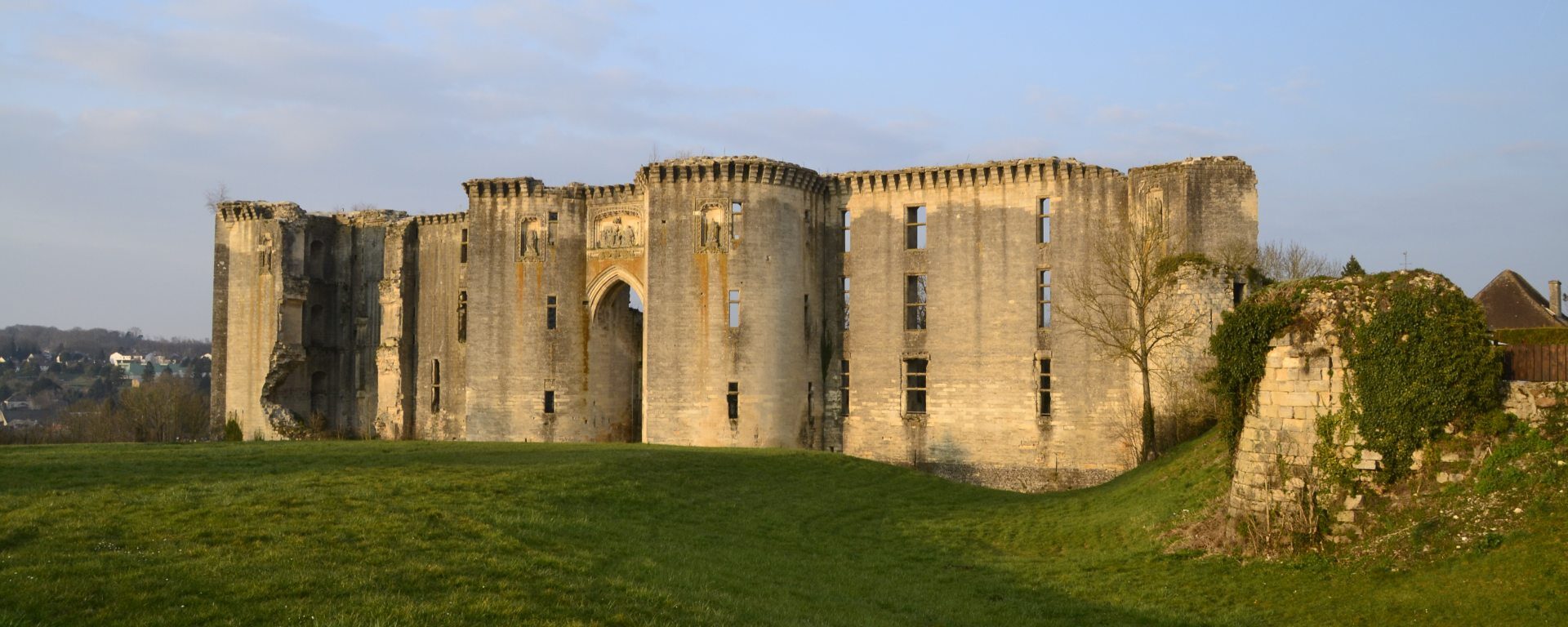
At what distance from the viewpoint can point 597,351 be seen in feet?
128

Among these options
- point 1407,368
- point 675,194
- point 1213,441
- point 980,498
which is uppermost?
point 675,194

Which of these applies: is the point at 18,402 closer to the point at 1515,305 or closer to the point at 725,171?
the point at 725,171

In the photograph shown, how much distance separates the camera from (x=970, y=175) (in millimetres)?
36031

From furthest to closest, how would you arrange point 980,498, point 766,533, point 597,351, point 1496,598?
1. point 597,351
2. point 980,498
3. point 766,533
4. point 1496,598

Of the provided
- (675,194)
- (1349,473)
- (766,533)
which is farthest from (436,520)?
(675,194)

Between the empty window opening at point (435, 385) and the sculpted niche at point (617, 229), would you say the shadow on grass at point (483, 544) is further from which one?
the empty window opening at point (435, 385)

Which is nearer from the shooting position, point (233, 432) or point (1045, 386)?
point (1045, 386)

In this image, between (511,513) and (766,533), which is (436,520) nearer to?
(511,513)

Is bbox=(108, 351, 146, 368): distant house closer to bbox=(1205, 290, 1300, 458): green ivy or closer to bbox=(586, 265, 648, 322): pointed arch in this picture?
bbox=(586, 265, 648, 322): pointed arch

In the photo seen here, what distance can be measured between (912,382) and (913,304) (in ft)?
8.74

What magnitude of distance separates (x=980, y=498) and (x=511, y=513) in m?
13.9

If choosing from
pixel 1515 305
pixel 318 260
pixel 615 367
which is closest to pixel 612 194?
pixel 615 367

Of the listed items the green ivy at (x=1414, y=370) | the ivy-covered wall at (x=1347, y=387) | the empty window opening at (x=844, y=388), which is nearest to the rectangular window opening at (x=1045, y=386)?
the empty window opening at (x=844, y=388)

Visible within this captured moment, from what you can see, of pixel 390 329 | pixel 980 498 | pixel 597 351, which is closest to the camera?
pixel 980 498
